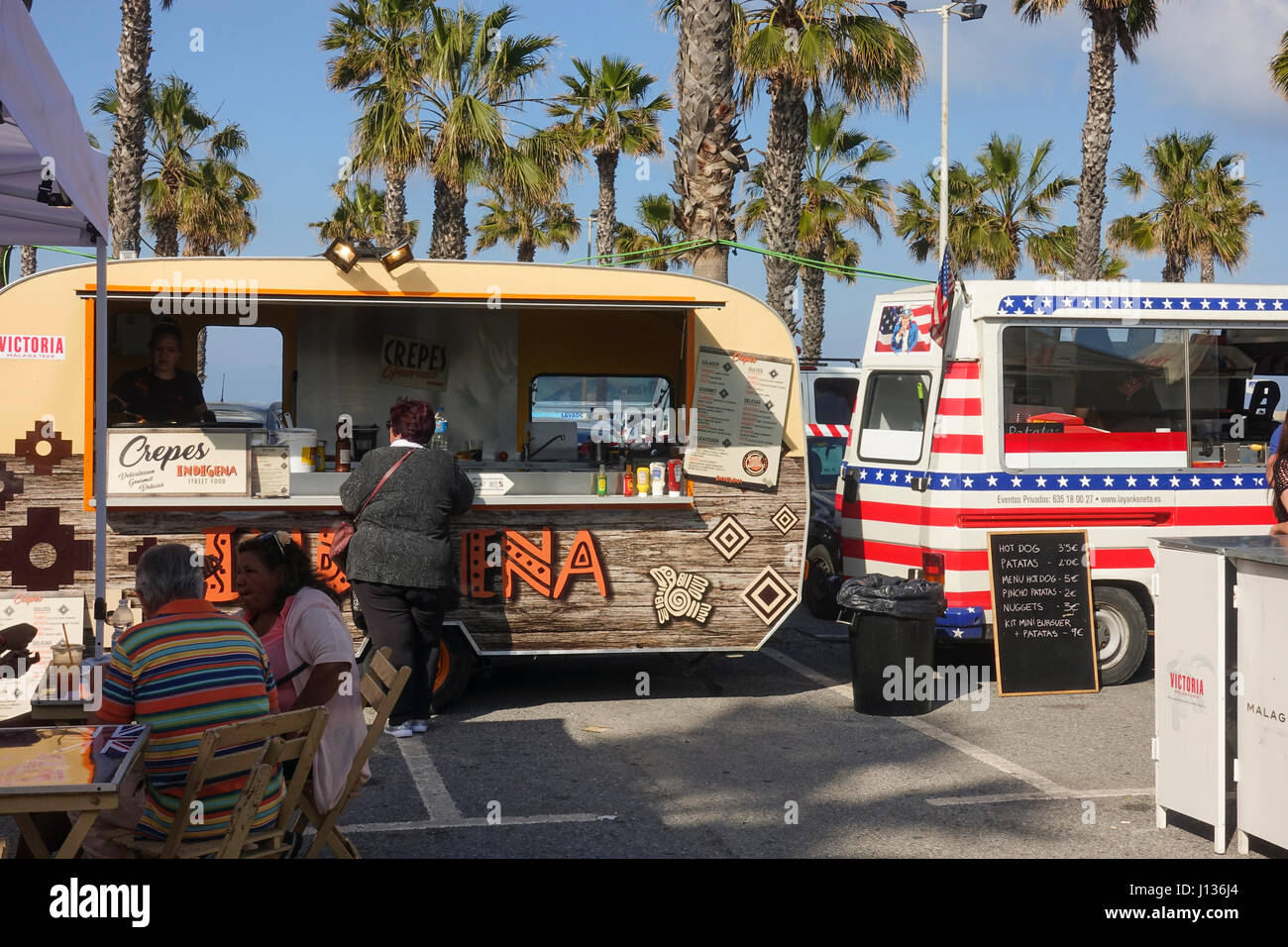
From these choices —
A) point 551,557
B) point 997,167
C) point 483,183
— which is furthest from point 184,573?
point 997,167

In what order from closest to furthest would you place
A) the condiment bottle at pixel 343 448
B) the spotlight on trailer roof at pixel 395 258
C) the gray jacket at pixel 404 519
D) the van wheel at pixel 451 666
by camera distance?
the gray jacket at pixel 404 519
the spotlight on trailer roof at pixel 395 258
the van wheel at pixel 451 666
the condiment bottle at pixel 343 448

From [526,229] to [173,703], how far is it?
3923cm

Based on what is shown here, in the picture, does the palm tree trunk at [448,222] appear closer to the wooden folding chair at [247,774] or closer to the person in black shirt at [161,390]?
the person in black shirt at [161,390]

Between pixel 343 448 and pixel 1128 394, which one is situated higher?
pixel 1128 394

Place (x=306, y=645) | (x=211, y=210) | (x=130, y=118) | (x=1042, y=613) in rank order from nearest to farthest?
(x=306, y=645) → (x=1042, y=613) → (x=130, y=118) → (x=211, y=210)

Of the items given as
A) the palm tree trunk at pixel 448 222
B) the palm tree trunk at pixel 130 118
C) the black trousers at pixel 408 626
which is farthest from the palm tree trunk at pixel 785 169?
the black trousers at pixel 408 626

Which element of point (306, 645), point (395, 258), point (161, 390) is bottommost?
point (306, 645)

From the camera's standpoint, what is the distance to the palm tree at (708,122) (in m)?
11.8

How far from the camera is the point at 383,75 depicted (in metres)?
21.0

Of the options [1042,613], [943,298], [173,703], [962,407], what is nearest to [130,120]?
[943,298]

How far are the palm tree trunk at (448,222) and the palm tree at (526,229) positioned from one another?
795 inches

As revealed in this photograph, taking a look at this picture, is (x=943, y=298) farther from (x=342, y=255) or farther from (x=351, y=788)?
(x=351, y=788)

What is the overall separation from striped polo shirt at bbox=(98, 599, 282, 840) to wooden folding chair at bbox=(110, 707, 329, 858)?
58mm
